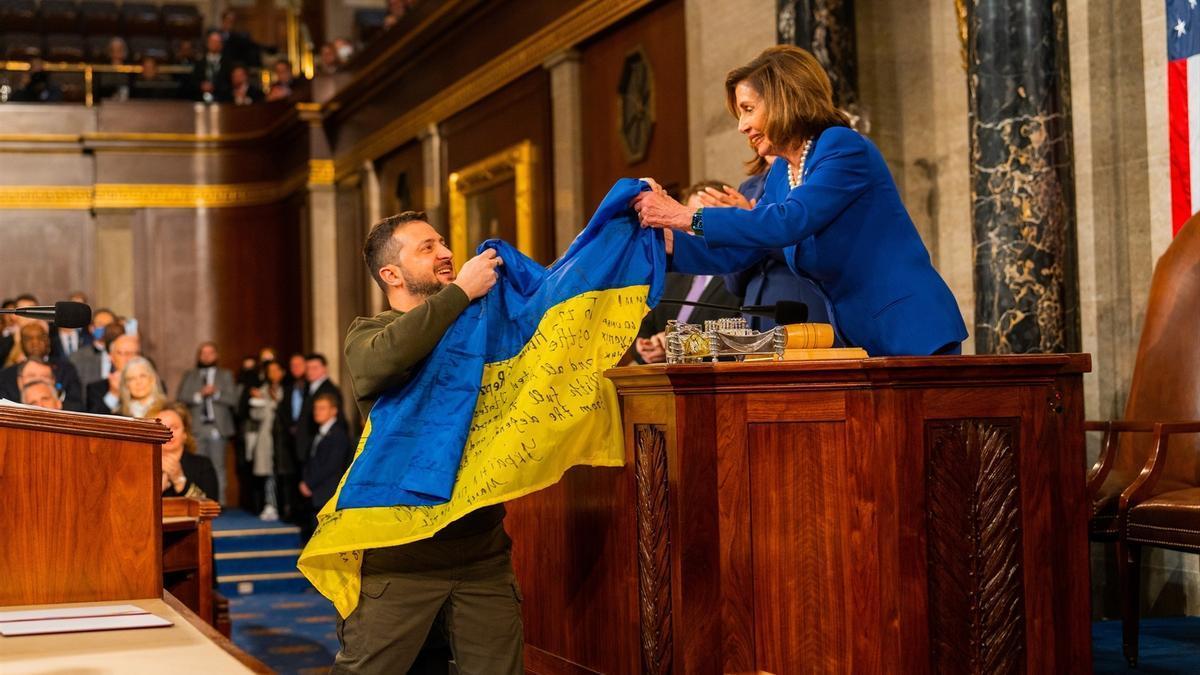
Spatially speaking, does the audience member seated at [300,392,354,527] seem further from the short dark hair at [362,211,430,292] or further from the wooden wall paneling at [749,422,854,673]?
the wooden wall paneling at [749,422,854,673]

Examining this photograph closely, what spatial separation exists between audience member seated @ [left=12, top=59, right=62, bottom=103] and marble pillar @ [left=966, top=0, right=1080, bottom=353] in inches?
510

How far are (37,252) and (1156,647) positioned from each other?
46.1 ft

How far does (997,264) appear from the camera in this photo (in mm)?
5637

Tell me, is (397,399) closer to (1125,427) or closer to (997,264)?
(1125,427)

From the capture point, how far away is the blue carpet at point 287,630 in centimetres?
639

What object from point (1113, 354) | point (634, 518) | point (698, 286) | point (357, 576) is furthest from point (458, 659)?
point (1113, 354)

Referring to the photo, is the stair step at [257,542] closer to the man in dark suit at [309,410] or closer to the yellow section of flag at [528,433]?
the man in dark suit at [309,410]

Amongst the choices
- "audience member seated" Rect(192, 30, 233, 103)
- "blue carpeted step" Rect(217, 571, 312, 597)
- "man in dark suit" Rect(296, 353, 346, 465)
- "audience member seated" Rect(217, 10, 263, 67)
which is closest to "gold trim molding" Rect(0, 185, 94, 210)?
"audience member seated" Rect(192, 30, 233, 103)

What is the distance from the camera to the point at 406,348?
294 centimetres

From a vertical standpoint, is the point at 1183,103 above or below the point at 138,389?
above

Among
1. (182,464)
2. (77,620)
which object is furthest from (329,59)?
(77,620)

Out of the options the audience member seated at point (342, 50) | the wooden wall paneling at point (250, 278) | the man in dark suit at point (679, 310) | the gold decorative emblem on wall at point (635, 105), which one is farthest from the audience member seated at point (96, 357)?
the man in dark suit at point (679, 310)

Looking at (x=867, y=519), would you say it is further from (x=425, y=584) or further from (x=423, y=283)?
(x=423, y=283)

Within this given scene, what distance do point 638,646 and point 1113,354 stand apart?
142 inches
